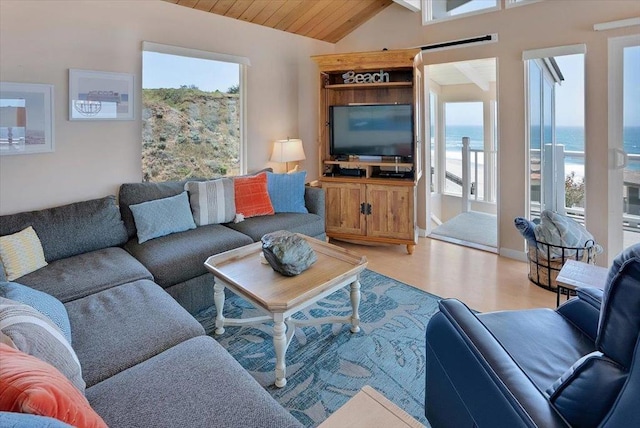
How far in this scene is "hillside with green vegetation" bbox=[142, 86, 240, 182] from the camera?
3.41 meters

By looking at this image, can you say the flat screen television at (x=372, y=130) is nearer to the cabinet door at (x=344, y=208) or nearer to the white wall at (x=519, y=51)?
the cabinet door at (x=344, y=208)

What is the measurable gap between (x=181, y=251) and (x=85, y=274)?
600 millimetres

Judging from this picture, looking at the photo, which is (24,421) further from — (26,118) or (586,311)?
A: (26,118)

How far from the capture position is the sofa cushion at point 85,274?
2064 millimetres

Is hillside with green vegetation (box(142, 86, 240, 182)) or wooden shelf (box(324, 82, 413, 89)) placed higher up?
wooden shelf (box(324, 82, 413, 89))

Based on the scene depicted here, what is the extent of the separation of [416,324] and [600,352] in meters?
1.65

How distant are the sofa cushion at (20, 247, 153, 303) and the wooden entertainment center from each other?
7.68 feet

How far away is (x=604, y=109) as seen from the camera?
3.07 meters

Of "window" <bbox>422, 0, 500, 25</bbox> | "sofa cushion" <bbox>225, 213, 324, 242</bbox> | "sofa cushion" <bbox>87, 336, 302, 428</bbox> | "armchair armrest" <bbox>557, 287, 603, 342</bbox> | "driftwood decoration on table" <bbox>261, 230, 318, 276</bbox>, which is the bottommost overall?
"sofa cushion" <bbox>87, 336, 302, 428</bbox>

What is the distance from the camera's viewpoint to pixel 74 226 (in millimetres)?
2607

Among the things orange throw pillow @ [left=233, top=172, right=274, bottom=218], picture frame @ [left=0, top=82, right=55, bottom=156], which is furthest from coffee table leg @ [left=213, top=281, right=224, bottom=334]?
picture frame @ [left=0, top=82, right=55, bottom=156]

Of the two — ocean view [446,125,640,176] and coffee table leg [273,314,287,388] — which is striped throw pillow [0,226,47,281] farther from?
ocean view [446,125,640,176]

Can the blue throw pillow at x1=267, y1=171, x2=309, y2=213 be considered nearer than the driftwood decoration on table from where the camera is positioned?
No

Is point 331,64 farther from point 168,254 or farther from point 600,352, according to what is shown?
Answer: point 600,352
